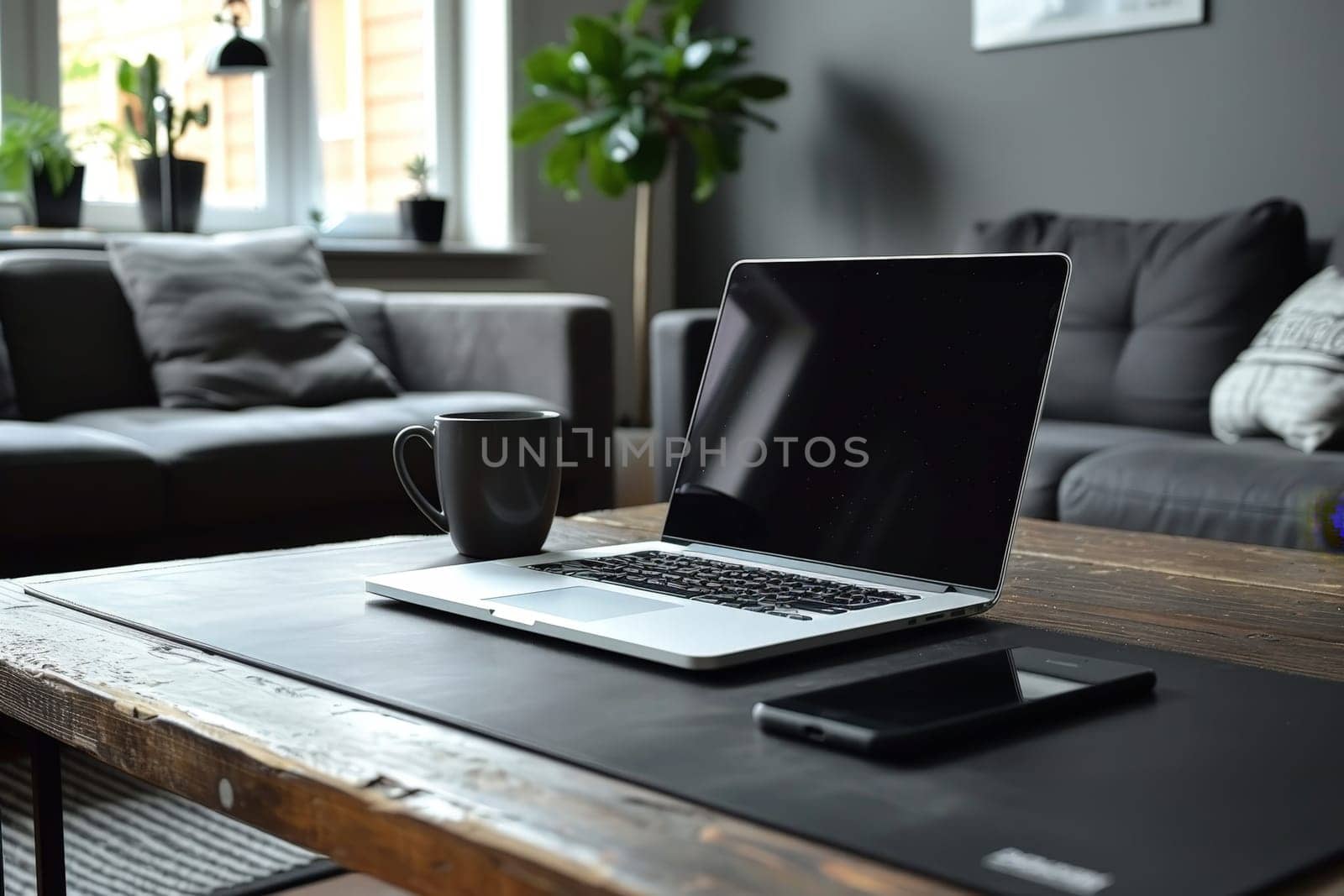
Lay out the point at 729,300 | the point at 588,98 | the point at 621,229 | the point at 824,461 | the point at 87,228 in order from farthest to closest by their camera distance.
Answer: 1. the point at 621,229
2. the point at 588,98
3. the point at 87,228
4. the point at 729,300
5. the point at 824,461

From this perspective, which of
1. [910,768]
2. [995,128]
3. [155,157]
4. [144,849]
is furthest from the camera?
[995,128]

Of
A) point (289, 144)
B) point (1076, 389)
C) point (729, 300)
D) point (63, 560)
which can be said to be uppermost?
point (289, 144)

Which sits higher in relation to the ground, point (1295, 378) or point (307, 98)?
point (307, 98)

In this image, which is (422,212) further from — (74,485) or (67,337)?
(74,485)

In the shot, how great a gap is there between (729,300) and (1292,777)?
23.3 inches

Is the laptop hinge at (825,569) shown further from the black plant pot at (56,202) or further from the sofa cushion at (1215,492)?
the black plant pot at (56,202)

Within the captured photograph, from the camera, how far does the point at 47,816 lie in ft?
3.00

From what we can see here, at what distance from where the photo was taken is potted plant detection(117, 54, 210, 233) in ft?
10.6

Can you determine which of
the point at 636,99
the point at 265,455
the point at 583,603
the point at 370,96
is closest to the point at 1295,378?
the point at 265,455

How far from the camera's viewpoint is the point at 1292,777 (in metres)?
0.51

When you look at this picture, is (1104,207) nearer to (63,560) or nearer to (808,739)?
(63,560)

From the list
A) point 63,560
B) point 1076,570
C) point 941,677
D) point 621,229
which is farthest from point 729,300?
point 621,229

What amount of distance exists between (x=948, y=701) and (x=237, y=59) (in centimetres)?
303

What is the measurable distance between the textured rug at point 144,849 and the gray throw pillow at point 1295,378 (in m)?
1.70
